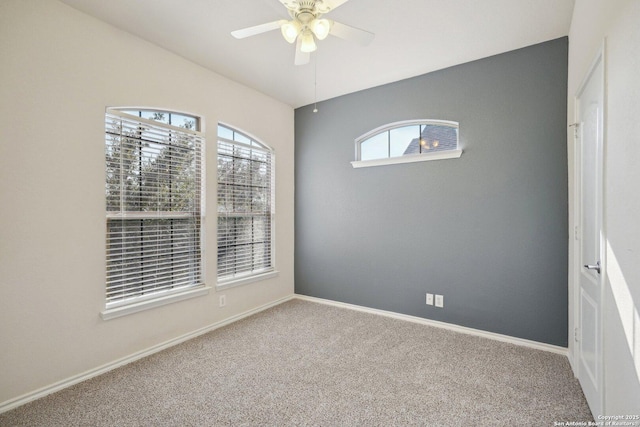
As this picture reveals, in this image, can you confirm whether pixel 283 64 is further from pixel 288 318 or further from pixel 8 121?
pixel 288 318

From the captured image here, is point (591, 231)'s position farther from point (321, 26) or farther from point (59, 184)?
point (59, 184)

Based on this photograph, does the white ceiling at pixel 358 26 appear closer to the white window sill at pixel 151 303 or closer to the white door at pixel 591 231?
the white door at pixel 591 231

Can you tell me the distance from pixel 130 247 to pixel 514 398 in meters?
3.16

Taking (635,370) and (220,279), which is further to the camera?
(220,279)

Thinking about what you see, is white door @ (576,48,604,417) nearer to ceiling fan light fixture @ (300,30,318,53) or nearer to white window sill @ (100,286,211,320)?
ceiling fan light fixture @ (300,30,318,53)

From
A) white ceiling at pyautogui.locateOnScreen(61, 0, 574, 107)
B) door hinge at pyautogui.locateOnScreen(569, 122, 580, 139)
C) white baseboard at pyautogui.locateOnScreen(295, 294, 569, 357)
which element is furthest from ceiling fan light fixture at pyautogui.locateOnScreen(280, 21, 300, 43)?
white baseboard at pyautogui.locateOnScreen(295, 294, 569, 357)

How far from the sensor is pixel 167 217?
112 inches

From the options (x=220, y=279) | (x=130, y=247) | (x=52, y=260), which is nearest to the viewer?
(x=52, y=260)

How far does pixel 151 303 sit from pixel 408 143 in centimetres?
315

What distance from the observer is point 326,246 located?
4.09m

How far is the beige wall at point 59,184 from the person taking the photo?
76.4 inches

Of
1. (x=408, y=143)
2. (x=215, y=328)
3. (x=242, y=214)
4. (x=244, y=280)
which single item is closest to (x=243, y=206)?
(x=242, y=214)

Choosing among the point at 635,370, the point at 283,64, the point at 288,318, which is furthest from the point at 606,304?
the point at 283,64

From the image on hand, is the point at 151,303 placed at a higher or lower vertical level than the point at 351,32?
lower
